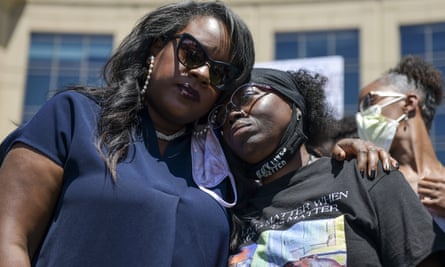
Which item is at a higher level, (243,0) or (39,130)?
(243,0)

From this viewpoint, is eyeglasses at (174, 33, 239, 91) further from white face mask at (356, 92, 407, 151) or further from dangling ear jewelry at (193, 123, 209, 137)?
white face mask at (356, 92, 407, 151)

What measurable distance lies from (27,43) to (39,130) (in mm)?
21186

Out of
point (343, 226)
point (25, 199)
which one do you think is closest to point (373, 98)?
point (343, 226)

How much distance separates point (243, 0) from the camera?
2228cm

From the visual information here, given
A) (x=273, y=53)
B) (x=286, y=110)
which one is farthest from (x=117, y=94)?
(x=273, y=53)

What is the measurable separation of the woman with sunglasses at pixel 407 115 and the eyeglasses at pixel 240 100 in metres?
1.47

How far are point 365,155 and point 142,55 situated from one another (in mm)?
1083

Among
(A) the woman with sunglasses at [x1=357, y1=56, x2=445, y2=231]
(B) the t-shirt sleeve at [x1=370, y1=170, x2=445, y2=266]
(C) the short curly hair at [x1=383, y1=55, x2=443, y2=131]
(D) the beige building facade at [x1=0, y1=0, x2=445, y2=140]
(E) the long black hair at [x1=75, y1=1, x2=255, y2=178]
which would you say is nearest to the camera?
(B) the t-shirt sleeve at [x1=370, y1=170, x2=445, y2=266]

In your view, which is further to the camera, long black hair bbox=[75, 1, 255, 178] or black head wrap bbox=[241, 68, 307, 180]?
black head wrap bbox=[241, 68, 307, 180]

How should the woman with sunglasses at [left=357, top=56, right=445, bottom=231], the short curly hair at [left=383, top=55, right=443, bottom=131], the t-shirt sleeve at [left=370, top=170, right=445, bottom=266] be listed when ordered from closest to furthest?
the t-shirt sleeve at [left=370, top=170, right=445, bottom=266], the woman with sunglasses at [left=357, top=56, right=445, bottom=231], the short curly hair at [left=383, top=55, right=443, bottom=131]

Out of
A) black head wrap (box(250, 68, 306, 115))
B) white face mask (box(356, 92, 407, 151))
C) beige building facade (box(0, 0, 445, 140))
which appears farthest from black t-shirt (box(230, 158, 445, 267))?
beige building facade (box(0, 0, 445, 140))

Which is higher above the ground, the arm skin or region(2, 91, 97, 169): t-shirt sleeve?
region(2, 91, 97, 169): t-shirt sleeve

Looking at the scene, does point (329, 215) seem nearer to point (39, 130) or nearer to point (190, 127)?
point (190, 127)

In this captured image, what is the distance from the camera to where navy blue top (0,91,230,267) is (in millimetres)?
2586
